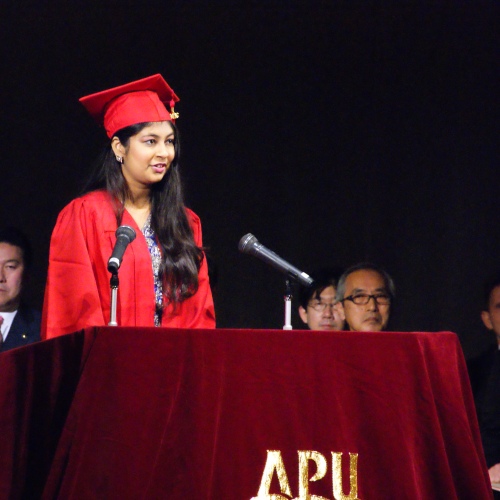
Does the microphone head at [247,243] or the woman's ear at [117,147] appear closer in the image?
the microphone head at [247,243]

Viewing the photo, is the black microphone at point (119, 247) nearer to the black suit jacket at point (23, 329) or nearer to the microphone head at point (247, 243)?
the microphone head at point (247, 243)

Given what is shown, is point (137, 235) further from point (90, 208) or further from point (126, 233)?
point (126, 233)

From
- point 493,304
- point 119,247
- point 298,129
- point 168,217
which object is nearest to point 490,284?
point 493,304

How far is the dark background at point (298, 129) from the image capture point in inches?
182

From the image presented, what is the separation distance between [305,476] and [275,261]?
2.16 ft

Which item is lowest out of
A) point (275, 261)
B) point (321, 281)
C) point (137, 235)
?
point (275, 261)

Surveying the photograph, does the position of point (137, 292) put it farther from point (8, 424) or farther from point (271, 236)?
point (271, 236)

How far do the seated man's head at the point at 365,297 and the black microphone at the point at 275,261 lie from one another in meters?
1.59

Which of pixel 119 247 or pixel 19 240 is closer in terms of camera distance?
pixel 119 247

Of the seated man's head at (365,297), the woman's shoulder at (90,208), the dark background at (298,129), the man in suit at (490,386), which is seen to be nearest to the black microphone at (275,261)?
the woman's shoulder at (90,208)

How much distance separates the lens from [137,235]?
2.93m

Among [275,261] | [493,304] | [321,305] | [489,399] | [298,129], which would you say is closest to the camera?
[275,261]

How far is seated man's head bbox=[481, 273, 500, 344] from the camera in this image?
403cm

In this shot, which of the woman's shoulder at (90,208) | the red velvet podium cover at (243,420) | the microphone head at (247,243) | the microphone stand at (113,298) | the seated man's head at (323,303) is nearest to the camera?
the red velvet podium cover at (243,420)
